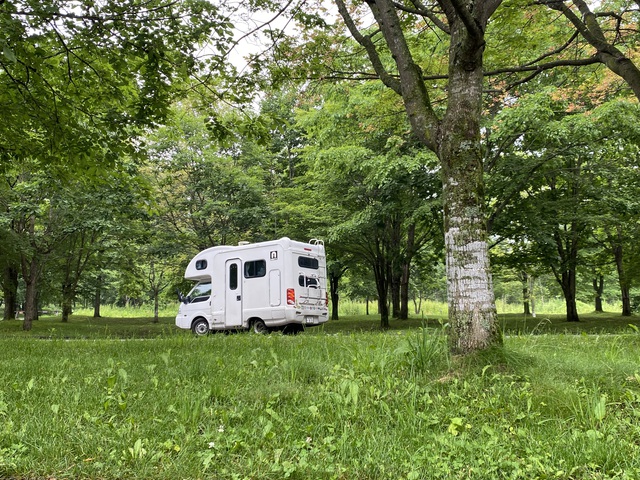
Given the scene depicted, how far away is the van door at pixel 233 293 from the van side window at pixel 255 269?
25 centimetres

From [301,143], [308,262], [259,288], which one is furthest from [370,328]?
[301,143]

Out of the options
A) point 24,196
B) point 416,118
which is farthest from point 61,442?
point 24,196

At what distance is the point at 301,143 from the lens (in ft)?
78.3

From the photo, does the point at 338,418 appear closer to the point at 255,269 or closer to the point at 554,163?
the point at 255,269

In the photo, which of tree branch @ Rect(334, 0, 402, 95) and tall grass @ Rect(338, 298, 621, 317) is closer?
tree branch @ Rect(334, 0, 402, 95)

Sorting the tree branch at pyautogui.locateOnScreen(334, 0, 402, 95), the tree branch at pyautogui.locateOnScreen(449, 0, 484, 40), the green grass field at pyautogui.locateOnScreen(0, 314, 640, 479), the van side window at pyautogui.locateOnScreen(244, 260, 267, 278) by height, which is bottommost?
the green grass field at pyautogui.locateOnScreen(0, 314, 640, 479)

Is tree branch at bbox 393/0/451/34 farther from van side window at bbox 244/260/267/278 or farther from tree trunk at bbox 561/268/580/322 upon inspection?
tree trunk at bbox 561/268/580/322

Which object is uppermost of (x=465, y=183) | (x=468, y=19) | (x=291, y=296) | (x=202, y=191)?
(x=202, y=191)

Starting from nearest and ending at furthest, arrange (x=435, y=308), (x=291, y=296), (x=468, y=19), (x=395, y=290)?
(x=468, y=19) → (x=291, y=296) → (x=395, y=290) → (x=435, y=308)

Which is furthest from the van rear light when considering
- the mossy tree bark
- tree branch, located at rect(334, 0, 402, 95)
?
the mossy tree bark

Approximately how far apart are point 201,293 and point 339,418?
1237 centimetres

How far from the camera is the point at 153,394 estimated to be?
3.86 m

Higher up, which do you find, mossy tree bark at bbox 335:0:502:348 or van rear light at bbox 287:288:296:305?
mossy tree bark at bbox 335:0:502:348

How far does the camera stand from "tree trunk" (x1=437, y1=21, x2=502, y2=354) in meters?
4.26
